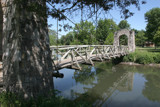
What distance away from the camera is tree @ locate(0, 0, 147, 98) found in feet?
8.38

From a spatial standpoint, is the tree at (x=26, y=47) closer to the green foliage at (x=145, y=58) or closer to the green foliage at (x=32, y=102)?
the green foliage at (x=32, y=102)

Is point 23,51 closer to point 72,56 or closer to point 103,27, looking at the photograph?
point 72,56

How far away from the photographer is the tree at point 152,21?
75.8 ft

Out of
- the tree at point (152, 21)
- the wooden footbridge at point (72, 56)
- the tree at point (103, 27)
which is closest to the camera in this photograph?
the tree at point (103, 27)

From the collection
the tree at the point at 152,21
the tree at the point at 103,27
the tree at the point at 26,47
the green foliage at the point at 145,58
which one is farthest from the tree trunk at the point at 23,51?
the tree at the point at 152,21

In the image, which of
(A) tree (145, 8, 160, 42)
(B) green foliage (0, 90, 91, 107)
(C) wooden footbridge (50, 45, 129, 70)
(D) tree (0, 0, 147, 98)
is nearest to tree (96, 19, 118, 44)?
(C) wooden footbridge (50, 45, 129, 70)

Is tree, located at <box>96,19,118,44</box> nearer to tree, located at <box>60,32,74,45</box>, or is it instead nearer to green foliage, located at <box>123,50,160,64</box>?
tree, located at <box>60,32,74,45</box>

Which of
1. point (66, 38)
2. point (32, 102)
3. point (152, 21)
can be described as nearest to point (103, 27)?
point (66, 38)

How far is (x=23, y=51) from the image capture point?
2.56 metres

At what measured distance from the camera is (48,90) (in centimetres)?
286

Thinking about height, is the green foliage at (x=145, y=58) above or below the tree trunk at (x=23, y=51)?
below

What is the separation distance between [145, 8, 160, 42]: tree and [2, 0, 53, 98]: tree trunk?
2462cm

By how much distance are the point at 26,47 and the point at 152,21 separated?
26.4m

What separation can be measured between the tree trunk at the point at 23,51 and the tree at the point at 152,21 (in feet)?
80.8
